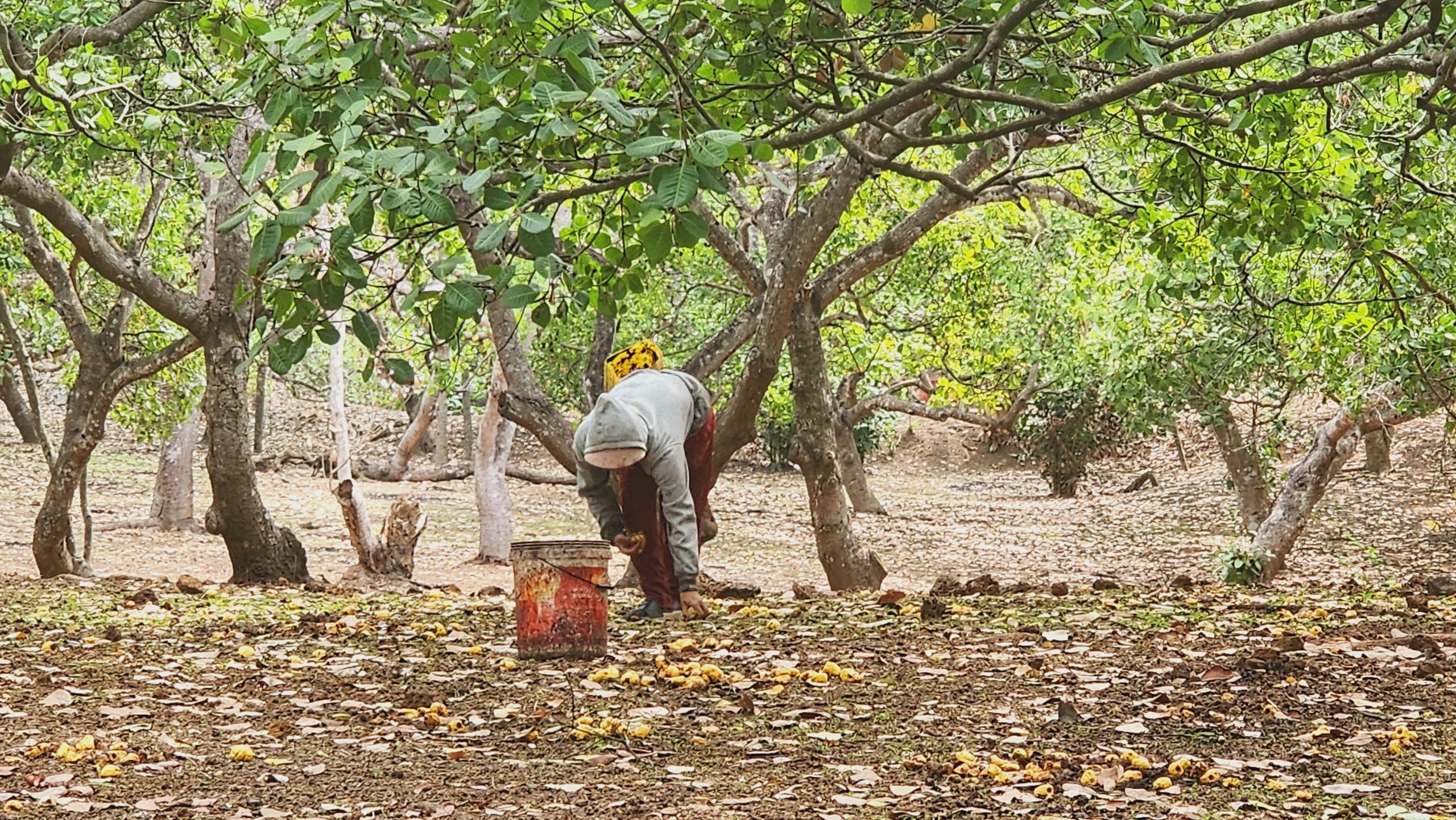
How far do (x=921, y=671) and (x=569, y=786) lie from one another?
2.21 metres

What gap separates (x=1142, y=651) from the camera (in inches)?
263

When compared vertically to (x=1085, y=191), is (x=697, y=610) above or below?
below

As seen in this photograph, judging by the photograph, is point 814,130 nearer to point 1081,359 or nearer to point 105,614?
point 105,614

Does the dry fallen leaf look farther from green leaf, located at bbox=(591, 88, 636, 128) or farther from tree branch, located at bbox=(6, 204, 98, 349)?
tree branch, located at bbox=(6, 204, 98, 349)

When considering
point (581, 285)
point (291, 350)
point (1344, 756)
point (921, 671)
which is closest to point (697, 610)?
point (921, 671)

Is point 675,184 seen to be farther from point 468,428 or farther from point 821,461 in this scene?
point 468,428

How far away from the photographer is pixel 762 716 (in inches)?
222

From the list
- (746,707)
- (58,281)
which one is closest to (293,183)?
(746,707)

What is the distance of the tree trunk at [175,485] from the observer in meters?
21.1

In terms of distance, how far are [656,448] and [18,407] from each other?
2407cm

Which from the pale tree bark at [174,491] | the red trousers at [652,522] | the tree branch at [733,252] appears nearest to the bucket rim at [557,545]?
the red trousers at [652,522]

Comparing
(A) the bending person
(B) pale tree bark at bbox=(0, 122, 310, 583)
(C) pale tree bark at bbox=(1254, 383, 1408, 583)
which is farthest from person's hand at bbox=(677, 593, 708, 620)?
(C) pale tree bark at bbox=(1254, 383, 1408, 583)

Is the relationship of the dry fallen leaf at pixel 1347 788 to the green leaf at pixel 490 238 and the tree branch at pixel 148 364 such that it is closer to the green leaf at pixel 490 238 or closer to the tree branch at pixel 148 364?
the green leaf at pixel 490 238

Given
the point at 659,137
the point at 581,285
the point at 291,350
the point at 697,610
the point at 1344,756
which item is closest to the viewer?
the point at 659,137
